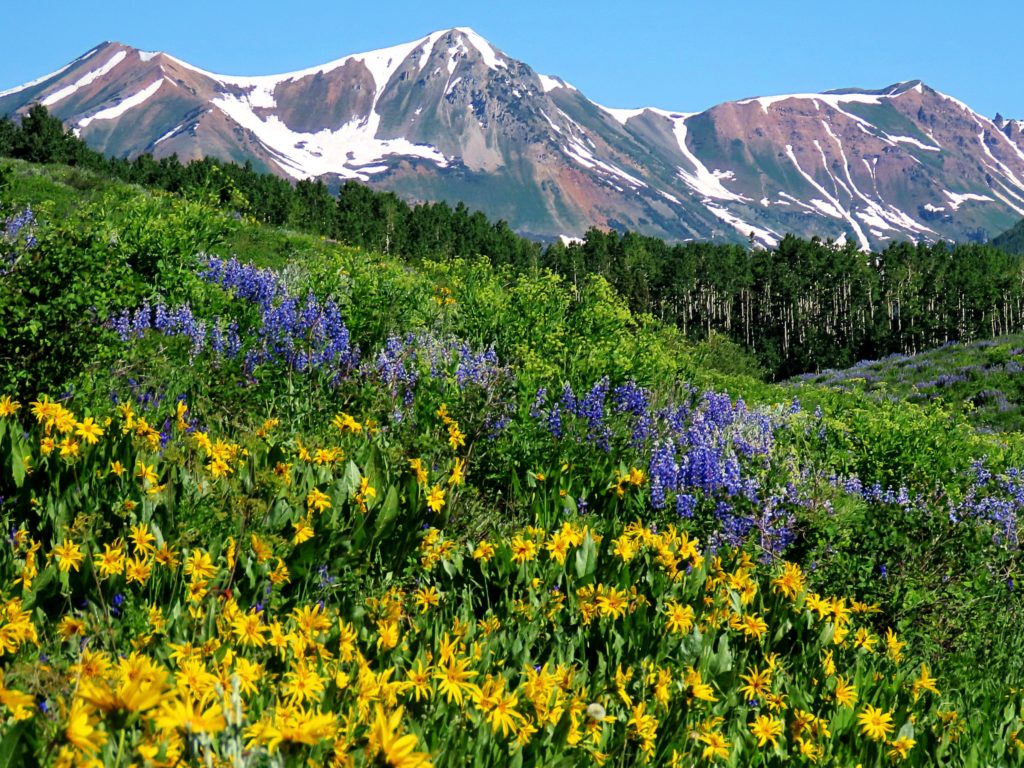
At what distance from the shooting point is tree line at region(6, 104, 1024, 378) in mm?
74625

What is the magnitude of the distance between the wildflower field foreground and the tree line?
206 ft

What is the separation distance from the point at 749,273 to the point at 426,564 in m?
99.6

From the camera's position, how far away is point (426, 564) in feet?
13.6

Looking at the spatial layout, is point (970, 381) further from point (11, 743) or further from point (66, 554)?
point (11, 743)

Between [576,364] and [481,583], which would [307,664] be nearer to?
[481,583]

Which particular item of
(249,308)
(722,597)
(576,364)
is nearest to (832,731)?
(722,597)

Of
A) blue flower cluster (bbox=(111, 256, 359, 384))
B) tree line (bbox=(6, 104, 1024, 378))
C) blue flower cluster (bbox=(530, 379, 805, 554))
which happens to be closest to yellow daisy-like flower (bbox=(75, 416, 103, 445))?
blue flower cluster (bbox=(111, 256, 359, 384))

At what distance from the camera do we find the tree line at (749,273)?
2938 inches

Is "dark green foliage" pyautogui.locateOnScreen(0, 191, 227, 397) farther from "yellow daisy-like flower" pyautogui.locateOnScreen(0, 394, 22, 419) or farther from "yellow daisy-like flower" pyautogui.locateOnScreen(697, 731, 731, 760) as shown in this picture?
"yellow daisy-like flower" pyautogui.locateOnScreen(697, 731, 731, 760)

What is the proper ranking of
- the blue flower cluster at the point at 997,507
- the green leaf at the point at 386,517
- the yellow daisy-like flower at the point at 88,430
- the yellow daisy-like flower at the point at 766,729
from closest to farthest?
1. the yellow daisy-like flower at the point at 766,729
2. the yellow daisy-like flower at the point at 88,430
3. the green leaf at the point at 386,517
4. the blue flower cluster at the point at 997,507

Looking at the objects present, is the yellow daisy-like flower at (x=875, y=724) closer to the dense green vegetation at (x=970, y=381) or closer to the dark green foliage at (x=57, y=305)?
the dark green foliage at (x=57, y=305)

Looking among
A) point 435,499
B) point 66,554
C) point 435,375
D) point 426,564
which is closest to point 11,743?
point 66,554

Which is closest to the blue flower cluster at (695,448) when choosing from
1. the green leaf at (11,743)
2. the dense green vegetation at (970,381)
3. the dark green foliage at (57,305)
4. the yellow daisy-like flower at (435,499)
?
the yellow daisy-like flower at (435,499)

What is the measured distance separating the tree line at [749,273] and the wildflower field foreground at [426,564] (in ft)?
206
